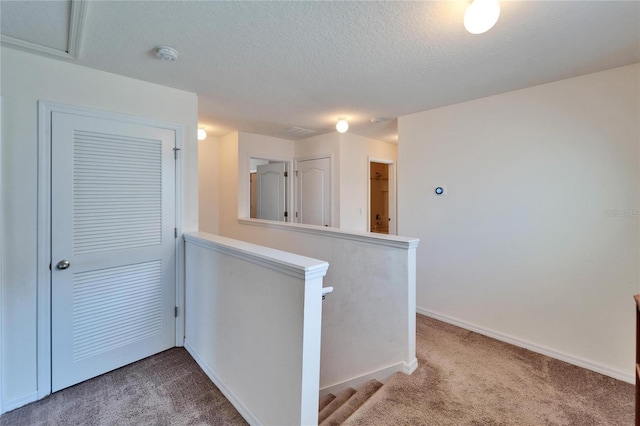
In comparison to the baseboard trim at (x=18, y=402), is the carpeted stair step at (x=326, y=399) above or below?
below

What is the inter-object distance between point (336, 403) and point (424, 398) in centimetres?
79

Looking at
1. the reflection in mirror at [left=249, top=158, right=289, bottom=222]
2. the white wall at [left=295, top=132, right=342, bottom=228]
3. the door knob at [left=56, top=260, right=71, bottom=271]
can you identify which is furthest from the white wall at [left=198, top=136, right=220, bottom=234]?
the door knob at [left=56, top=260, right=71, bottom=271]

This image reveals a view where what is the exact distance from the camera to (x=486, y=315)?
9.15 ft

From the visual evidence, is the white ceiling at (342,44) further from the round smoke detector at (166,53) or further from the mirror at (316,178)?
the mirror at (316,178)

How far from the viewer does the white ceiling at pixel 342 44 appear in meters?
1.49

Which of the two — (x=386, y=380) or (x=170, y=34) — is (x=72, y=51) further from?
(x=386, y=380)

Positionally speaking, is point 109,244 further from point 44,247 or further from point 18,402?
point 18,402

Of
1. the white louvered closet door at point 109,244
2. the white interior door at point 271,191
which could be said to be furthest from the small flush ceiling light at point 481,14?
the white interior door at point 271,191

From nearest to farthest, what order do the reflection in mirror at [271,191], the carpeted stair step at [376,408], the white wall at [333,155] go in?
the carpeted stair step at [376,408] → the white wall at [333,155] → the reflection in mirror at [271,191]

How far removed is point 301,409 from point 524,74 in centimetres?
280

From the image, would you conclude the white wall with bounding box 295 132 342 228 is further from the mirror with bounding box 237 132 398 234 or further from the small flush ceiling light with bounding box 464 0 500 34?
the small flush ceiling light with bounding box 464 0 500 34

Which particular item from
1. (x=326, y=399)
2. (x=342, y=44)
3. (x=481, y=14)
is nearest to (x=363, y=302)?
(x=326, y=399)

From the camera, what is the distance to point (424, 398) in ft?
6.10

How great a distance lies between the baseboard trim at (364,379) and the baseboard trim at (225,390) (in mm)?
1067
